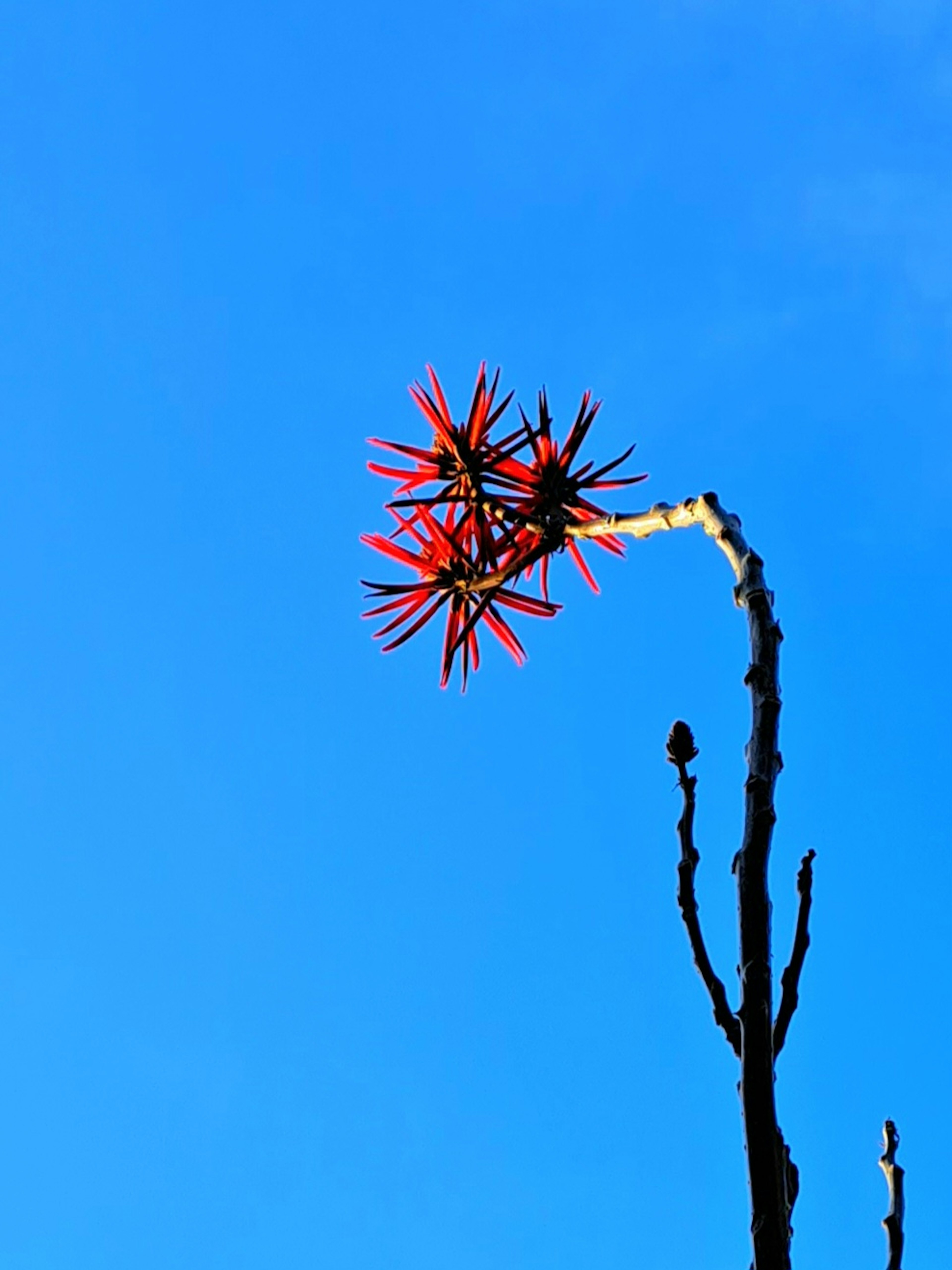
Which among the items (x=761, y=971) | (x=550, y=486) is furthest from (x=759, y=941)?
(x=550, y=486)

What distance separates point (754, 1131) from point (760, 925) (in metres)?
0.30

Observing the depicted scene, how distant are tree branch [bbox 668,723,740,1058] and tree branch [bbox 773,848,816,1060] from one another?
0.18ft

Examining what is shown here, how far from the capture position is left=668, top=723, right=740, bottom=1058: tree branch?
176 centimetres

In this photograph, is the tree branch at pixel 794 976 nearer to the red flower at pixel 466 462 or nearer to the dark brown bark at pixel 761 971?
the dark brown bark at pixel 761 971

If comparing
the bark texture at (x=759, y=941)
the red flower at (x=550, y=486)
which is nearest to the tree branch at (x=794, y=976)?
the bark texture at (x=759, y=941)

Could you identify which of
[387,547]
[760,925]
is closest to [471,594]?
[387,547]

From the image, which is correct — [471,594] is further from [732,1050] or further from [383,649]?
[732,1050]

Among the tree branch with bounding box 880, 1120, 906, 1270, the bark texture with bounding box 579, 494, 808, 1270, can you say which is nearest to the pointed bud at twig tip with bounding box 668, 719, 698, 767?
the bark texture with bounding box 579, 494, 808, 1270

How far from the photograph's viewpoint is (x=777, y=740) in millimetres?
2193

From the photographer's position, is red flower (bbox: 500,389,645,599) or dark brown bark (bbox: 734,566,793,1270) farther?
red flower (bbox: 500,389,645,599)

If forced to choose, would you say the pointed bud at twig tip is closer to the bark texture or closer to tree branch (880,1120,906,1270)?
the bark texture

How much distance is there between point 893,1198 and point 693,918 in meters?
0.57

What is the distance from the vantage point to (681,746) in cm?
195

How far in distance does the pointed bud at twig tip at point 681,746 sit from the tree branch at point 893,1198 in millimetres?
662
